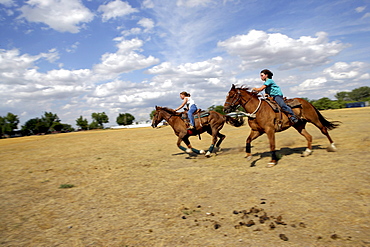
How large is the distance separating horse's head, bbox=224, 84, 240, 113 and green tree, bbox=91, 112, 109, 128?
136 meters

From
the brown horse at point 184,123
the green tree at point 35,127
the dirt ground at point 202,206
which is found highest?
the green tree at point 35,127

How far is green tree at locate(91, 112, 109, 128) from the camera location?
451ft

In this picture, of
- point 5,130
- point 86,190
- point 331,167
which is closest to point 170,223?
point 86,190

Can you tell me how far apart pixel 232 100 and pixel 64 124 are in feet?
389

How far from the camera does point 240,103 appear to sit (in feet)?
31.2

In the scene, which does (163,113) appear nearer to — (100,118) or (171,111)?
(171,111)

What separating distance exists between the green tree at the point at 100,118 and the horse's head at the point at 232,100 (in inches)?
5365

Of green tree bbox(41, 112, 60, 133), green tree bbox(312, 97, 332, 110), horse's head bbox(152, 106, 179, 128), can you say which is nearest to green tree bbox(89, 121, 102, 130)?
green tree bbox(41, 112, 60, 133)

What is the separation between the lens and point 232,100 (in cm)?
953

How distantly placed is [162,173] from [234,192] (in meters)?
3.46

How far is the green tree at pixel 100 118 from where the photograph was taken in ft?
451

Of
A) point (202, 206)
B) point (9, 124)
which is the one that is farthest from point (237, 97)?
point (9, 124)

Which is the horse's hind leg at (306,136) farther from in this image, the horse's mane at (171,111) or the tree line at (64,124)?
the tree line at (64,124)

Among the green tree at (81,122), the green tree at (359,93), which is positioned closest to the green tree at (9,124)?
the green tree at (81,122)
